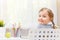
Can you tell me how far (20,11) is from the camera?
196 cm

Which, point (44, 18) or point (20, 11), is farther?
point (20, 11)

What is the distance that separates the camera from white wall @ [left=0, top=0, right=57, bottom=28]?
6.35 ft

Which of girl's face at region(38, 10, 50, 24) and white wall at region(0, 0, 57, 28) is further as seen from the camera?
white wall at region(0, 0, 57, 28)

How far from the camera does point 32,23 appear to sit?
1980 millimetres

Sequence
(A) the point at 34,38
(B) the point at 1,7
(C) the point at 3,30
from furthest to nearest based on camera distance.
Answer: (B) the point at 1,7 < (C) the point at 3,30 < (A) the point at 34,38

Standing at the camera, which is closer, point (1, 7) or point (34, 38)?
point (34, 38)

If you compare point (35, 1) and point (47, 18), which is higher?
point (35, 1)

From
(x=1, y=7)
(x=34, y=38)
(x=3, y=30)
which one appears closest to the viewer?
(x=34, y=38)

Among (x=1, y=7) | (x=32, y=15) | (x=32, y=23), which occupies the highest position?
(x=1, y=7)

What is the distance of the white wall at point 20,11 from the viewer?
1.94m

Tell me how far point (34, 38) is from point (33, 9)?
4.67 feet

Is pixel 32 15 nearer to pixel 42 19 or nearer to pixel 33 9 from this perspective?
pixel 33 9

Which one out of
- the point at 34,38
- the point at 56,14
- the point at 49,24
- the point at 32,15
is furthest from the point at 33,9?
the point at 34,38

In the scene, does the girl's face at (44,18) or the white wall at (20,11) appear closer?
the girl's face at (44,18)
